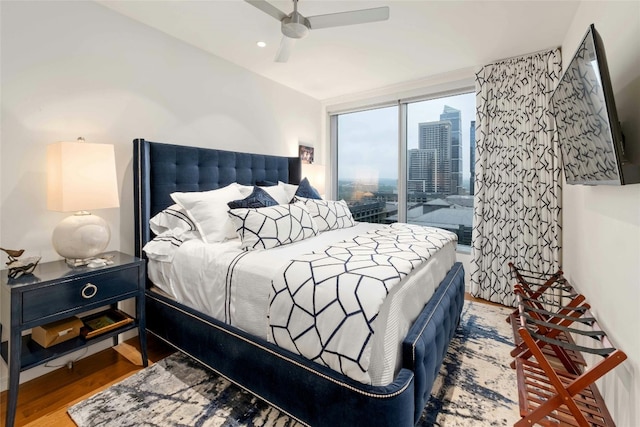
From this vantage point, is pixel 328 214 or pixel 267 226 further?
pixel 328 214

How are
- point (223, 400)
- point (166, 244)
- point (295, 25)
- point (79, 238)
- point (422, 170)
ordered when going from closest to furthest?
point (223, 400) < point (79, 238) < point (295, 25) < point (166, 244) < point (422, 170)

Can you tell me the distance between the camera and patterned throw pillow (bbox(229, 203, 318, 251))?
78.0 inches

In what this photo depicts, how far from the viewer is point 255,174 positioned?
3367 mm

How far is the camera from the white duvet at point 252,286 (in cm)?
128

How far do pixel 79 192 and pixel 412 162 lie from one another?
365 centimetres

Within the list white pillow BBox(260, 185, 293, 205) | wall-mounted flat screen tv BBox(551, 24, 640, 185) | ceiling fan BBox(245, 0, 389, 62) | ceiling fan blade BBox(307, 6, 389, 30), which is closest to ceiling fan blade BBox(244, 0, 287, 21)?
ceiling fan BBox(245, 0, 389, 62)

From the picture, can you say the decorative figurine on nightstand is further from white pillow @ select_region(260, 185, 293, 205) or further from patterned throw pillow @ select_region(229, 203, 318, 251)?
white pillow @ select_region(260, 185, 293, 205)

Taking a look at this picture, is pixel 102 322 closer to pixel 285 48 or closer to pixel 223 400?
pixel 223 400

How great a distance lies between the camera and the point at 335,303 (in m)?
1.30

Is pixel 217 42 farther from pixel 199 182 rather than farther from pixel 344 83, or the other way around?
pixel 344 83

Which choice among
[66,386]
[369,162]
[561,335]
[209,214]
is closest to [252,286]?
[209,214]

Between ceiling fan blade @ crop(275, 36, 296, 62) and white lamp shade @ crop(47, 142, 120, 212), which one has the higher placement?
ceiling fan blade @ crop(275, 36, 296, 62)

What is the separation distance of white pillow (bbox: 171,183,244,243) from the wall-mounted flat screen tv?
2212 millimetres

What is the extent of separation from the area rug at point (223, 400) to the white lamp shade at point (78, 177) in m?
1.14
